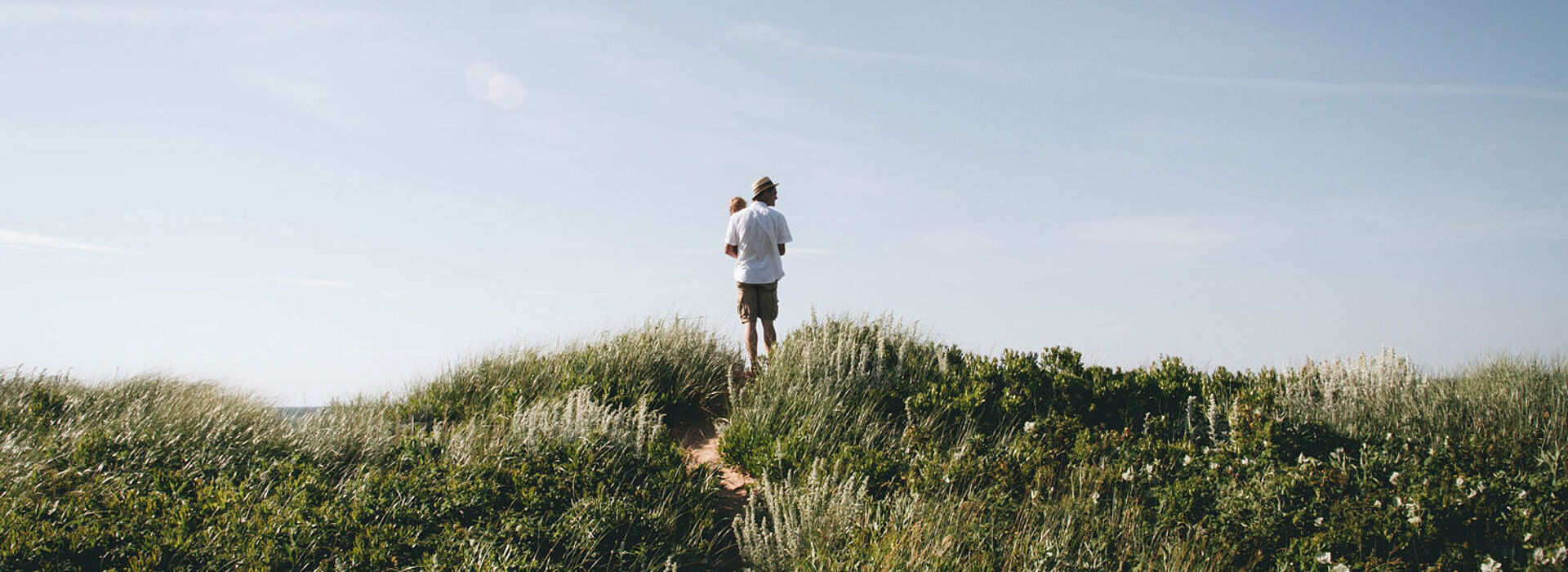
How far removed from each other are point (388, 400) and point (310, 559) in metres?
4.17

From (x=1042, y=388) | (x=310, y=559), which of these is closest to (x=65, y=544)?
(x=310, y=559)

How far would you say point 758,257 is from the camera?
32.3ft

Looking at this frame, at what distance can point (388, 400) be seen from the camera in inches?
349

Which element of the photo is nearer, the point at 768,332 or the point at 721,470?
the point at 721,470

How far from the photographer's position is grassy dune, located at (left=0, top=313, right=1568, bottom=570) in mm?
5047

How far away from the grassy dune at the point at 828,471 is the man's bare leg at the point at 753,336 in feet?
3.09

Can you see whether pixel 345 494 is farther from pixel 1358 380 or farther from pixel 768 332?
pixel 1358 380

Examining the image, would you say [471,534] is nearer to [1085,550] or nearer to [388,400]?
[1085,550]

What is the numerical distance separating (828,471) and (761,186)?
4.50m

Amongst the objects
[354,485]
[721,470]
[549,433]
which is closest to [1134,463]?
[721,470]

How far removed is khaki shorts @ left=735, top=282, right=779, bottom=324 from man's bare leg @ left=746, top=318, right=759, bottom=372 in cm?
5

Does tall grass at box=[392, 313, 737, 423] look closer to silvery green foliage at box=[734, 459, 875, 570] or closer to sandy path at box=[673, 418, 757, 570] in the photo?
sandy path at box=[673, 418, 757, 570]

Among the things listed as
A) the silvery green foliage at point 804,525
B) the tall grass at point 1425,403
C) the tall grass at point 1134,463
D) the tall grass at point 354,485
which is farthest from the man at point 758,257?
the tall grass at point 1425,403

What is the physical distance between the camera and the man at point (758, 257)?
9773 millimetres
